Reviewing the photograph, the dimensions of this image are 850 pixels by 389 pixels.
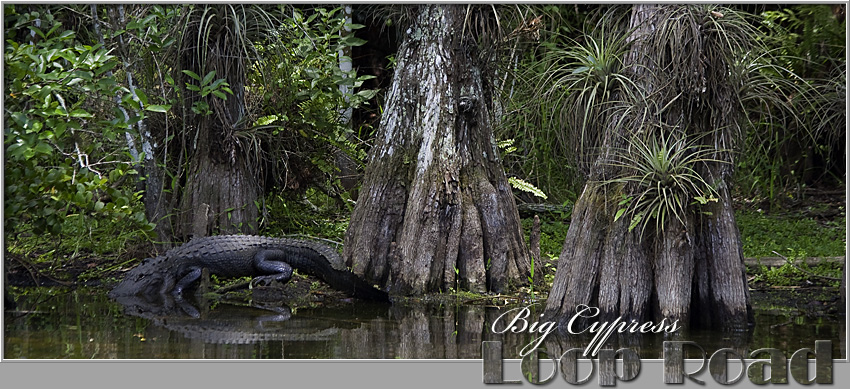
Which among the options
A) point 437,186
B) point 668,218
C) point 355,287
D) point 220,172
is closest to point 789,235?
point 437,186

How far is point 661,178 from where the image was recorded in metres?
4.98

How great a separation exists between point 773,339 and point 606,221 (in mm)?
1186

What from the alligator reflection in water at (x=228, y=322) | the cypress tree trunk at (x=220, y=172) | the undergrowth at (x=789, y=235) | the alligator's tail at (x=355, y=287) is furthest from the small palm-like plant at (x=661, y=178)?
the cypress tree trunk at (x=220, y=172)

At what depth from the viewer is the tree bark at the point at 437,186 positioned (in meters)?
6.87

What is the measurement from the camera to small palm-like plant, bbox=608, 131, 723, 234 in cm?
495

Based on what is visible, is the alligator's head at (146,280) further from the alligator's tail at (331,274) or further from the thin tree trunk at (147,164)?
the alligator's tail at (331,274)

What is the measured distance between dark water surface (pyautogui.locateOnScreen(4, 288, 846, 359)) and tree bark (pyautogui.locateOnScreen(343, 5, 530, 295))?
51 cm

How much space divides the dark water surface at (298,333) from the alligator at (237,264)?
1.54ft

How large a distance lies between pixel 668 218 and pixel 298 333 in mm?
2386

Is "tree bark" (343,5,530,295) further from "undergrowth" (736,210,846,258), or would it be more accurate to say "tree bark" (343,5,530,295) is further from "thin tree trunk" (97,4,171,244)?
"undergrowth" (736,210,846,258)

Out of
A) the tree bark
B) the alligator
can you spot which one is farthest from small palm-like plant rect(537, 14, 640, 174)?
the alligator

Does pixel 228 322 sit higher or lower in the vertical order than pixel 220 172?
lower

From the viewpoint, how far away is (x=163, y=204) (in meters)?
8.19

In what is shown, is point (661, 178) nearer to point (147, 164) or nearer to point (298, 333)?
point (298, 333)
